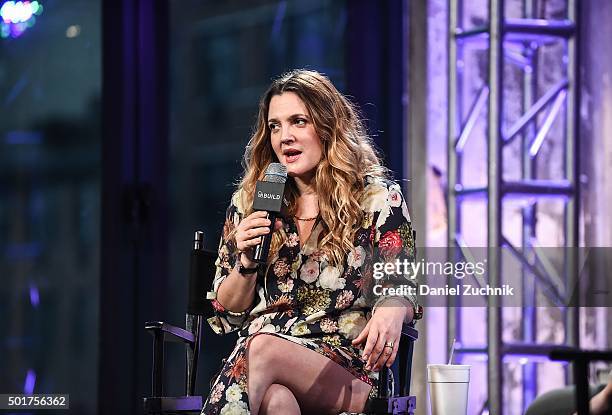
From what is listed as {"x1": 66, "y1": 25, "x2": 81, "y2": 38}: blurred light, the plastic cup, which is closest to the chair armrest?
the plastic cup

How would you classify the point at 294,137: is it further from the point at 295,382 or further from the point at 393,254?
the point at 295,382

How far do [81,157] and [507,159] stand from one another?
5.63 feet

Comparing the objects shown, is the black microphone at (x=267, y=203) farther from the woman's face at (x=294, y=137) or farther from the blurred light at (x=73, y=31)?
the blurred light at (x=73, y=31)

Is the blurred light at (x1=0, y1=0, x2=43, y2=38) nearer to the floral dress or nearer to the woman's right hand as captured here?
the floral dress

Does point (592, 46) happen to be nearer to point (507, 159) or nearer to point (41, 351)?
point (507, 159)

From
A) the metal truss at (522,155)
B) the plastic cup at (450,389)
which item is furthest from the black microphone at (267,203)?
the metal truss at (522,155)

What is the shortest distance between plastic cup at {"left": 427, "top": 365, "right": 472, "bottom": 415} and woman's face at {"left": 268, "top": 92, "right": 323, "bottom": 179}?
26.1 inches

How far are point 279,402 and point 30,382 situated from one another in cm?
198

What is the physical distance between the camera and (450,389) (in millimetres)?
2688

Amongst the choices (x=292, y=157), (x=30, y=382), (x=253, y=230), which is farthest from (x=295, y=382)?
(x=30, y=382)

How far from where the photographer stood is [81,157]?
3.93 meters

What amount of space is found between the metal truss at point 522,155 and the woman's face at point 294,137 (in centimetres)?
136

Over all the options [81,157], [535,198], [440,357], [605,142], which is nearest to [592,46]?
[605,142]

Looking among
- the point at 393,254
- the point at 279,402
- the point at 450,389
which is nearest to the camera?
the point at 279,402
